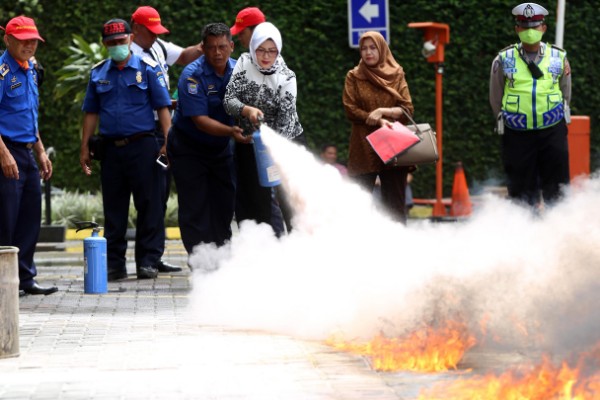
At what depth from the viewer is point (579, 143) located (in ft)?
55.6

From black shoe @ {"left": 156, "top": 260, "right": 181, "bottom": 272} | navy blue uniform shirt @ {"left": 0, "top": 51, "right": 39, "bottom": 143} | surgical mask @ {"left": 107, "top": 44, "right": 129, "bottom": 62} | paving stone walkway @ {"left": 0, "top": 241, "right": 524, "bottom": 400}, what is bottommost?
black shoe @ {"left": 156, "top": 260, "right": 181, "bottom": 272}

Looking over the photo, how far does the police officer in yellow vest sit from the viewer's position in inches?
437

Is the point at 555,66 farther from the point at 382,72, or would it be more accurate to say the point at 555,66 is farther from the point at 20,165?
the point at 20,165

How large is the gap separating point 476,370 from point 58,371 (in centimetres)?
199

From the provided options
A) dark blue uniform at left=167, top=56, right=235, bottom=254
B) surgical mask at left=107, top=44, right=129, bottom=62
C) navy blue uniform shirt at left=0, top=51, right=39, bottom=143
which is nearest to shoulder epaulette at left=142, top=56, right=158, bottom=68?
surgical mask at left=107, top=44, right=129, bottom=62

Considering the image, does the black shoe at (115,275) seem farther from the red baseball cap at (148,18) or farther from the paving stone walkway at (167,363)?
the red baseball cap at (148,18)

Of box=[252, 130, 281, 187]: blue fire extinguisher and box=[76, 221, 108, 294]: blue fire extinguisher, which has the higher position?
box=[252, 130, 281, 187]: blue fire extinguisher

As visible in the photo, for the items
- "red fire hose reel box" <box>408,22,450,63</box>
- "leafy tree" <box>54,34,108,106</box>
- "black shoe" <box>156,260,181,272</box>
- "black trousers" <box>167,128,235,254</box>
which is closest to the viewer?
"black trousers" <box>167,128,235,254</box>

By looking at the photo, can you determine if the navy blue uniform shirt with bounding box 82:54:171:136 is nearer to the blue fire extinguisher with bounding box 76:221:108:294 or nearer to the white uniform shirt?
the white uniform shirt

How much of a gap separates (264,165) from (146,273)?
2156 millimetres

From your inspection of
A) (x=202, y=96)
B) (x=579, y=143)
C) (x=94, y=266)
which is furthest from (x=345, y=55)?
(x=94, y=266)

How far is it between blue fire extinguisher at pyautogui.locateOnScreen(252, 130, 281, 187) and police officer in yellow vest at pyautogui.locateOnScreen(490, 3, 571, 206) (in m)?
2.68

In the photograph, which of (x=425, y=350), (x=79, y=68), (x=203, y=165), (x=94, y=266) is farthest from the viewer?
(x=79, y=68)

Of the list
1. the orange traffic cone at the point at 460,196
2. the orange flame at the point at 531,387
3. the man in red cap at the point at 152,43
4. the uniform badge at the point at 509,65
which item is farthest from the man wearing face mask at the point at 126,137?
the orange traffic cone at the point at 460,196
